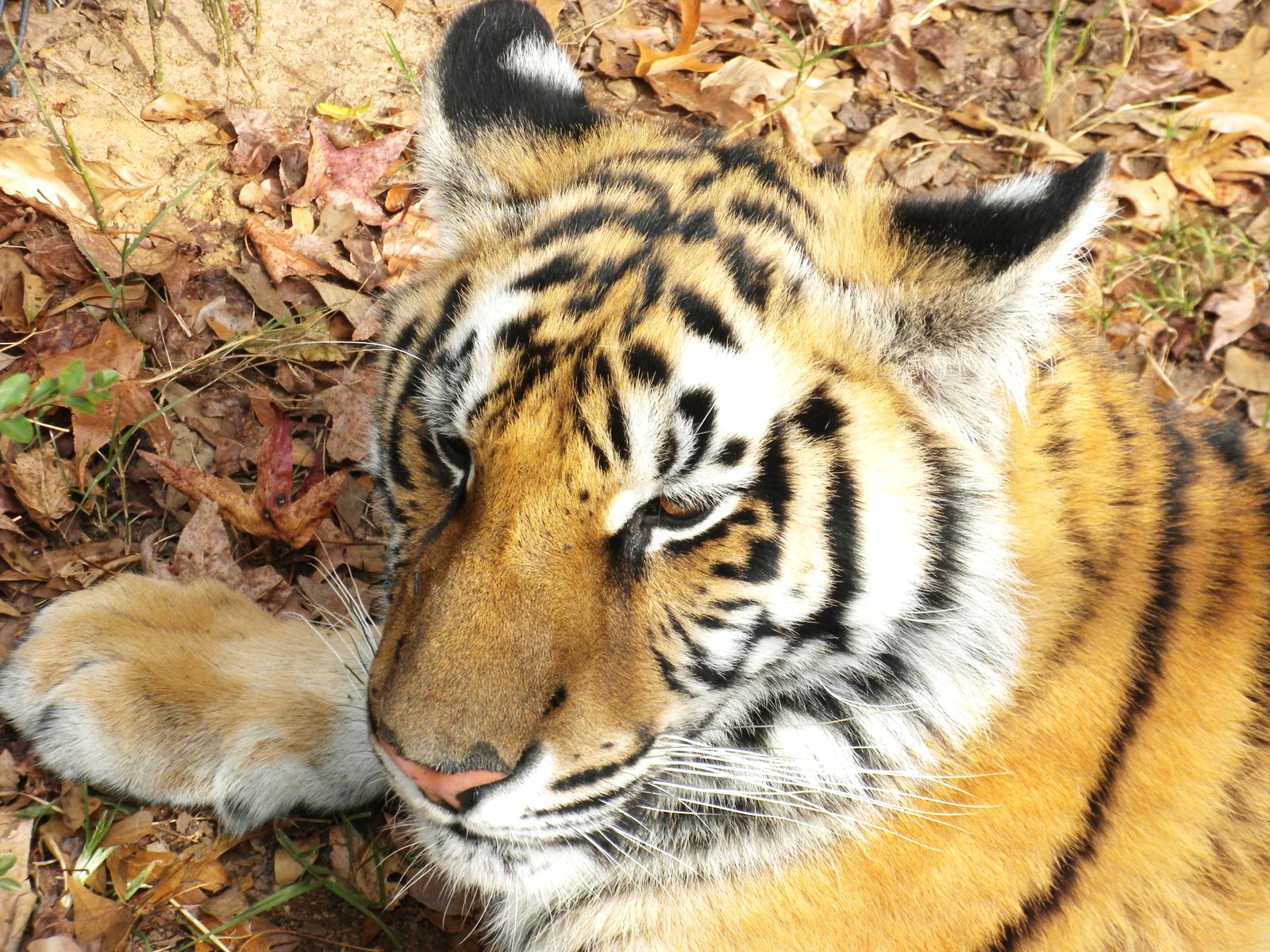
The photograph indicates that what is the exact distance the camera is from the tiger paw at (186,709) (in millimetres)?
2576

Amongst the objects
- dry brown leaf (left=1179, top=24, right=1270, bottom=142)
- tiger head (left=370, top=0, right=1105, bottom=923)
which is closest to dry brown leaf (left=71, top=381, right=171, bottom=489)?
tiger head (left=370, top=0, right=1105, bottom=923)

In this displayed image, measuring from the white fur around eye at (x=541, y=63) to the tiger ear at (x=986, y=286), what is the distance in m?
0.84

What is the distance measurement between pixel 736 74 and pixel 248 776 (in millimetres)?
3140

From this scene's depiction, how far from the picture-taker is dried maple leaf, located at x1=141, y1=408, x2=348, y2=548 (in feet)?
10.2

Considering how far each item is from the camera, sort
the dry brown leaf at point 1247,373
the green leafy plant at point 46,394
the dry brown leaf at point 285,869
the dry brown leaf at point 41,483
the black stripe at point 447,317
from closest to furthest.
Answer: the green leafy plant at point 46,394 < the black stripe at point 447,317 < the dry brown leaf at point 285,869 < the dry brown leaf at point 41,483 < the dry brown leaf at point 1247,373

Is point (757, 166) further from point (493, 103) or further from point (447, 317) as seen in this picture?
point (447, 317)

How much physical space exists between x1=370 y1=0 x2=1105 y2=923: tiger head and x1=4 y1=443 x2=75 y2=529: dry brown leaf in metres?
1.13

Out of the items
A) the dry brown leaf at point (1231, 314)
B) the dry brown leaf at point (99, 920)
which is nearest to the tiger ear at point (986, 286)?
the dry brown leaf at point (99, 920)

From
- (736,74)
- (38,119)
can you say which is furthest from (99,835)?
(736,74)

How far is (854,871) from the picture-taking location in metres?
2.19

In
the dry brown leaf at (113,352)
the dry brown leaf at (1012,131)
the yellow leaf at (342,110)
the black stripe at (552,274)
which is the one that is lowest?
the dry brown leaf at (113,352)

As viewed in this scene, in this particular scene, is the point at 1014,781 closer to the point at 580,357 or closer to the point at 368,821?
the point at 580,357

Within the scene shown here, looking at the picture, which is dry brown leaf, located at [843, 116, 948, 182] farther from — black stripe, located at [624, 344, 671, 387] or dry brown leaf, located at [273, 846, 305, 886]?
dry brown leaf, located at [273, 846, 305, 886]

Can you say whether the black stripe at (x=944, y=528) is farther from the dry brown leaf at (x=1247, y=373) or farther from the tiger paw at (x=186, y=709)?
the dry brown leaf at (x=1247, y=373)
